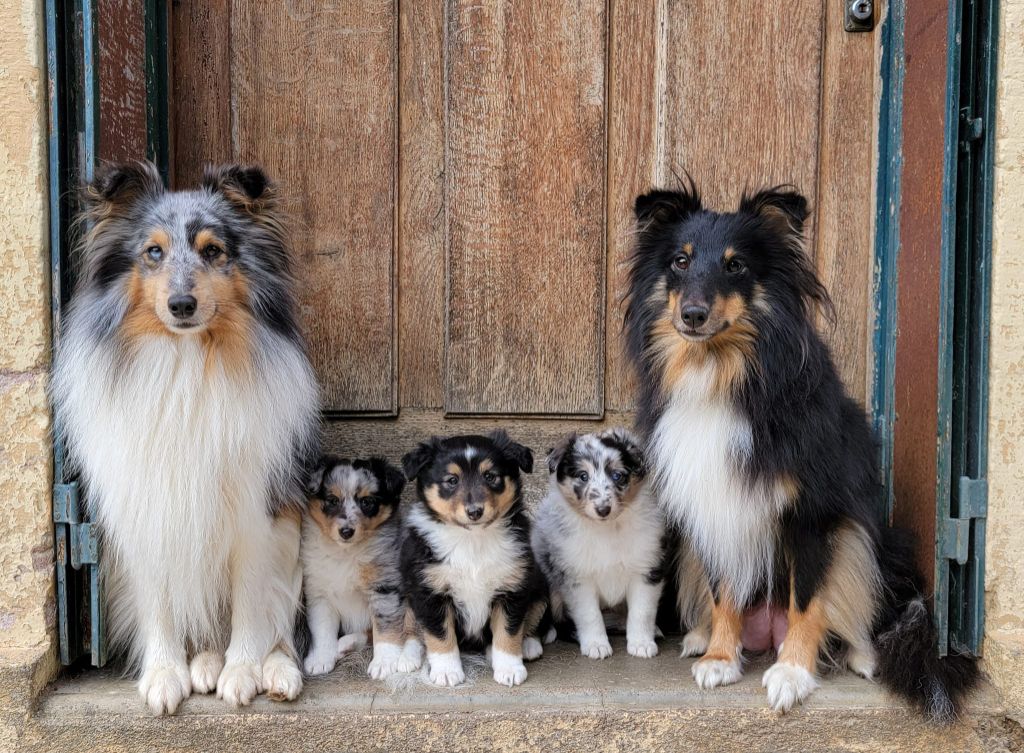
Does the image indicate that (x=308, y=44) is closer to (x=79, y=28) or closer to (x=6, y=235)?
(x=79, y=28)

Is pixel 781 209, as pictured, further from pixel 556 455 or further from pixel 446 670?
pixel 446 670

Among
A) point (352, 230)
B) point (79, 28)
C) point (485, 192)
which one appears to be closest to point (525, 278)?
point (485, 192)

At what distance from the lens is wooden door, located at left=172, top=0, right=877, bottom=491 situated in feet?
12.0

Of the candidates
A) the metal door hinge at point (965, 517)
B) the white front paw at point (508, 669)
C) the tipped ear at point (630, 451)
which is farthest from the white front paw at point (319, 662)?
the metal door hinge at point (965, 517)

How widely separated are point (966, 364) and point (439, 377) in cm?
201

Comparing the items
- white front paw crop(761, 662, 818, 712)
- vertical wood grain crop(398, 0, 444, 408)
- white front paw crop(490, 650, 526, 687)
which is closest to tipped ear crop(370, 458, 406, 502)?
vertical wood grain crop(398, 0, 444, 408)

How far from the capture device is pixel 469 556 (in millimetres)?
3115

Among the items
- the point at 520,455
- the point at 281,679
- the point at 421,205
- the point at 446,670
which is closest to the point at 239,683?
the point at 281,679

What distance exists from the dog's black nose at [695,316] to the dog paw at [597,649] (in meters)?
1.23

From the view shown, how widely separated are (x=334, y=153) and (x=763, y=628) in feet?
8.19

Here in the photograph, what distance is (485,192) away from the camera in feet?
12.3

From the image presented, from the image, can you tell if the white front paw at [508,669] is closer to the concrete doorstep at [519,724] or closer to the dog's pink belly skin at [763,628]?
the concrete doorstep at [519,724]

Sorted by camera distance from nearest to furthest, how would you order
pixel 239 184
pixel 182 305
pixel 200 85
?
pixel 182 305
pixel 239 184
pixel 200 85

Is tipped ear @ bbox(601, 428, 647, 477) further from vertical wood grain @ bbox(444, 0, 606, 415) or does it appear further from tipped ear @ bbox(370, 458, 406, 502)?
tipped ear @ bbox(370, 458, 406, 502)
